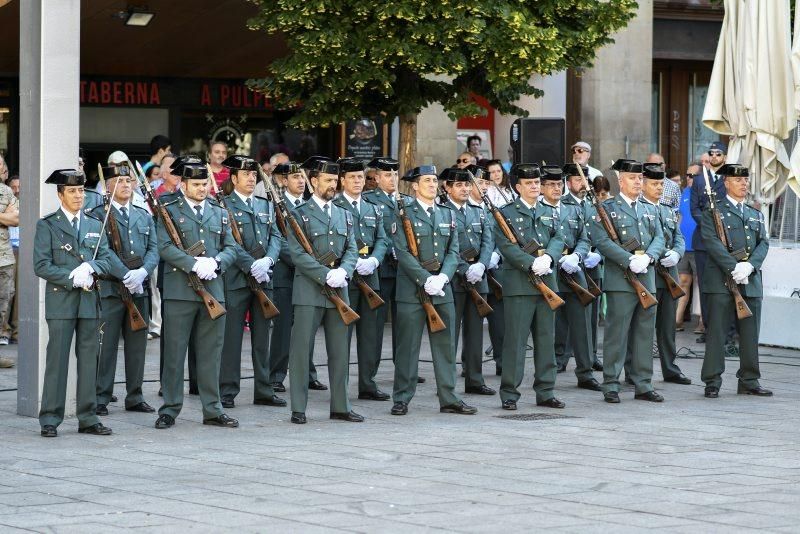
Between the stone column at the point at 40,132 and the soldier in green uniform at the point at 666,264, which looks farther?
the soldier in green uniform at the point at 666,264

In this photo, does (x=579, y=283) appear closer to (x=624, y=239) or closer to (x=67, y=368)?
(x=624, y=239)

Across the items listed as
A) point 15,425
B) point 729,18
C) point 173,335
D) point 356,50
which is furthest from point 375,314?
point 729,18

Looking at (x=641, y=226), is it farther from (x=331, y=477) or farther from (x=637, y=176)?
(x=331, y=477)

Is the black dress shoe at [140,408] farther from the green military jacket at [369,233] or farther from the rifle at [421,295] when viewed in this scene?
the rifle at [421,295]

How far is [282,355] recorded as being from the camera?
13.4m

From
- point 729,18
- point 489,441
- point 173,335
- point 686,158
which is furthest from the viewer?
point 686,158

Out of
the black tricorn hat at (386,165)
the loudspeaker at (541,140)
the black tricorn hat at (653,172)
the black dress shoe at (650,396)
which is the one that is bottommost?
the black dress shoe at (650,396)

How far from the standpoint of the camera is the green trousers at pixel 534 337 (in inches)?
493

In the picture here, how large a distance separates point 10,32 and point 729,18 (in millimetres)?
9225

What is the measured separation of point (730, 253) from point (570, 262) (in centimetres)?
140

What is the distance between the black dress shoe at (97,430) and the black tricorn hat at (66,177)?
177cm

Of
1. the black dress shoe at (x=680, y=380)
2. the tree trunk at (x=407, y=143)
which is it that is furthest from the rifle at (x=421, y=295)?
the tree trunk at (x=407, y=143)

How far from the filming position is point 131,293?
39.9 feet

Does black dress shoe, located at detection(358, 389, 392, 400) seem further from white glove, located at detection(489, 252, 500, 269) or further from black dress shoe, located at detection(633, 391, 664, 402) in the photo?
black dress shoe, located at detection(633, 391, 664, 402)
